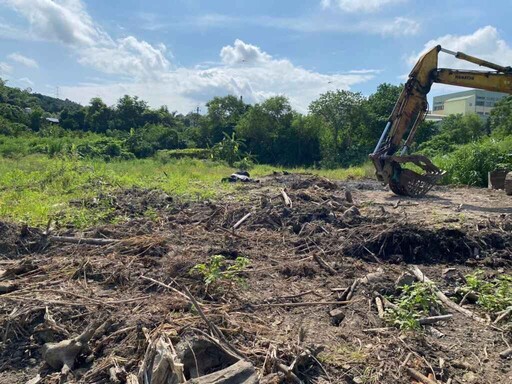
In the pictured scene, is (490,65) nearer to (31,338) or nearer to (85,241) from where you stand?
(85,241)

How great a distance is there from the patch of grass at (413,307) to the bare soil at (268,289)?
0.30 feet

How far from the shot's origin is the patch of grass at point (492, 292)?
4.07m

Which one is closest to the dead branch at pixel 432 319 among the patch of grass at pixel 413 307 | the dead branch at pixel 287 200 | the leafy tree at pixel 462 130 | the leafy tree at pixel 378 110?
the patch of grass at pixel 413 307

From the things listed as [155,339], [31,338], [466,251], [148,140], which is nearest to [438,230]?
[466,251]

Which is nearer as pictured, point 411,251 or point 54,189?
point 411,251

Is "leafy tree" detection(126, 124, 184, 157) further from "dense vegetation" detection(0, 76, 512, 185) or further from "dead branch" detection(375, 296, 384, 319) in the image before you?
"dead branch" detection(375, 296, 384, 319)

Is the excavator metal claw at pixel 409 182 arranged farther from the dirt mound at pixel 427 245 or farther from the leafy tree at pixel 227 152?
the leafy tree at pixel 227 152

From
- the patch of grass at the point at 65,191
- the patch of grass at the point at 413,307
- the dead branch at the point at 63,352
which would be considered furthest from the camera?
the patch of grass at the point at 65,191

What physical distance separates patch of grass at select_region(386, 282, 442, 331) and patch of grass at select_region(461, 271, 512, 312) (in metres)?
0.41

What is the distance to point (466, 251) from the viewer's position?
5895 mm

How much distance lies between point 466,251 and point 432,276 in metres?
1.09

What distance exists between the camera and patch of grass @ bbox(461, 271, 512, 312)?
407 cm

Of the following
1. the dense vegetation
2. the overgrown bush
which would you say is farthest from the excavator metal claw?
the dense vegetation

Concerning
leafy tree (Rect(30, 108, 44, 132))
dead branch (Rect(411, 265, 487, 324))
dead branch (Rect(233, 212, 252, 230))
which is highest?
leafy tree (Rect(30, 108, 44, 132))
